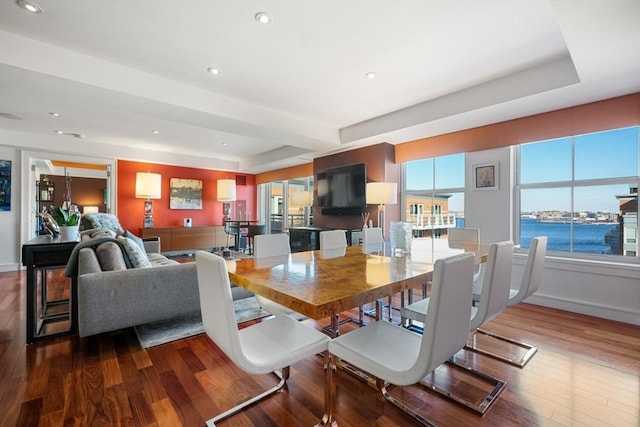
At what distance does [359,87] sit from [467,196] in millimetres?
2178

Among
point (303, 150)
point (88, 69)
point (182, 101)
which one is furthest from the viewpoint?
point (303, 150)

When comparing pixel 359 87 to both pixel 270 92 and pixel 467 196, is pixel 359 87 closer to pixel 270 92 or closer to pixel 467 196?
pixel 270 92

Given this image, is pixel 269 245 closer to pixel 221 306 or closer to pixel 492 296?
pixel 221 306

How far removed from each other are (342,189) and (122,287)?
354 cm

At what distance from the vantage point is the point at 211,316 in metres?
1.27

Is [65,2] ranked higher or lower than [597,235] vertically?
higher

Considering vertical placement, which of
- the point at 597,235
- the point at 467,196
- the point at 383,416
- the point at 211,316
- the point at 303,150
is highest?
the point at 303,150

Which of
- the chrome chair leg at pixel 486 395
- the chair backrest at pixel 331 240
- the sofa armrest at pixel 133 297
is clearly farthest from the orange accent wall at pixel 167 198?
the chrome chair leg at pixel 486 395

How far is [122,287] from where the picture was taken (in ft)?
7.41

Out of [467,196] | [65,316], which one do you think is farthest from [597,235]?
[65,316]

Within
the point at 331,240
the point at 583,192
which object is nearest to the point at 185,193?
the point at 331,240

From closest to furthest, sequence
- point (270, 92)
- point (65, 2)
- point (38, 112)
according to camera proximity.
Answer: point (65, 2) < point (270, 92) < point (38, 112)

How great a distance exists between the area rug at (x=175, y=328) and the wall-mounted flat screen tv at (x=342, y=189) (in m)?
2.47

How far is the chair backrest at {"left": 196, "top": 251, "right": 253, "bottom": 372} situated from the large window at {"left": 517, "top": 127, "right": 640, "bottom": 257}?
12.6 ft
